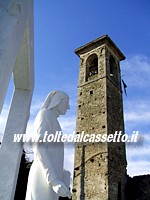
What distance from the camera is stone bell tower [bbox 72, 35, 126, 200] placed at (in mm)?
11180

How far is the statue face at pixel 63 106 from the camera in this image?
238cm

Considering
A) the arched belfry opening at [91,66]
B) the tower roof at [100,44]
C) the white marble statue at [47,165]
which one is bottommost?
the white marble statue at [47,165]

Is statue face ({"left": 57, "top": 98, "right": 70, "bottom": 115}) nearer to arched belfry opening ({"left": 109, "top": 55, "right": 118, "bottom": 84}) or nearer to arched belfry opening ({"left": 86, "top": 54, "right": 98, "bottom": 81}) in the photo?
arched belfry opening ({"left": 86, "top": 54, "right": 98, "bottom": 81})

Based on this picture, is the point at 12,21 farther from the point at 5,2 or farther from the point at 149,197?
the point at 149,197

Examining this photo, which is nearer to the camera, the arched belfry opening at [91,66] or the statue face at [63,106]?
the statue face at [63,106]

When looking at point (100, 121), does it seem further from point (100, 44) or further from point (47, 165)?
point (47, 165)

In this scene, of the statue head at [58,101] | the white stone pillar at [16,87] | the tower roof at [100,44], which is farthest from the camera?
the tower roof at [100,44]

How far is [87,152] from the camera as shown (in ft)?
40.2

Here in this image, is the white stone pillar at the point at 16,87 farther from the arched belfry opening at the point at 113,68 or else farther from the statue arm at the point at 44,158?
the arched belfry opening at the point at 113,68

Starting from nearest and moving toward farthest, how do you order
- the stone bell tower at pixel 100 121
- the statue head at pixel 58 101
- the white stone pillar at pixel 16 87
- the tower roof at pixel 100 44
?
the white stone pillar at pixel 16 87
the statue head at pixel 58 101
the stone bell tower at pixel 100 121
the tower roof at pixel 100 44

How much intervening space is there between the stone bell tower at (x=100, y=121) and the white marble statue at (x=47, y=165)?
9.32m

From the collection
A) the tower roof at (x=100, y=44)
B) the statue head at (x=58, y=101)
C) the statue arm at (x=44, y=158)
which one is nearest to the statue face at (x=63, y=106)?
the statue head at (x=58, y=101)

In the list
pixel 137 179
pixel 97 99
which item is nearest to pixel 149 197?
pixel 137 179

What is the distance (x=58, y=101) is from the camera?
237 cm
